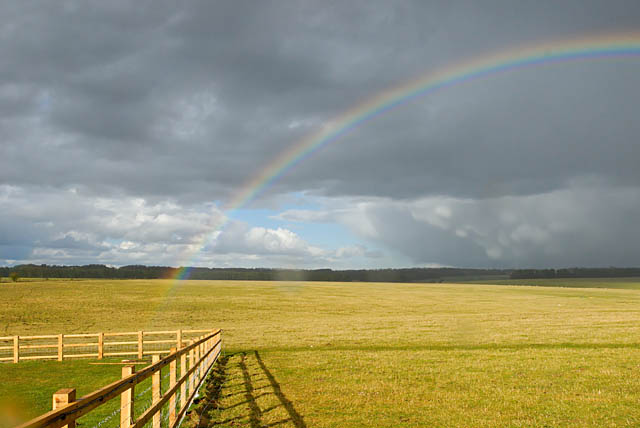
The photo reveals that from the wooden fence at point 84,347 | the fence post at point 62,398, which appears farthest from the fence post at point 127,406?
the wooden fence at point 84,347

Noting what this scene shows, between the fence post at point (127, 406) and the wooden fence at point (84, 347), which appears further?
the wooden fence at point (84, 347)

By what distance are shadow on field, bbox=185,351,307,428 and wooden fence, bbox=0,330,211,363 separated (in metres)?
4.24

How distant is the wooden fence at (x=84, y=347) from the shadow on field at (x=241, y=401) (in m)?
4.24

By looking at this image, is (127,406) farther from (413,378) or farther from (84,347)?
(84,347)

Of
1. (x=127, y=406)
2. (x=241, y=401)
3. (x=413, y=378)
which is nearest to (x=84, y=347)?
(x=241, y=401)

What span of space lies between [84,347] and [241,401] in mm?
24995

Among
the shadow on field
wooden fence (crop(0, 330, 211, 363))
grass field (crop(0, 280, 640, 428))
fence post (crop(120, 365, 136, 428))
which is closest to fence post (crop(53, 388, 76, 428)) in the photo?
fence post (crop(120, 365, 136, 428))

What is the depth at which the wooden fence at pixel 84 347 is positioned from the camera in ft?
80.3

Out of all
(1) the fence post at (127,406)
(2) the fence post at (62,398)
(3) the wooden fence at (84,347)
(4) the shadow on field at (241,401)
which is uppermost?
(2) the fence post at (62,398)

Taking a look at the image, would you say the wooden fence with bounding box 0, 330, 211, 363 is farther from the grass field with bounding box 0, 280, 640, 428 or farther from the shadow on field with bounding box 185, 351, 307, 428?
the shadow on field with bounding box 185, 351, 307, 428

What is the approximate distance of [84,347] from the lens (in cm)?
3375

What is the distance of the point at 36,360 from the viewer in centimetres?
2538

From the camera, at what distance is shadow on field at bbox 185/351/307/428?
36.1 feet

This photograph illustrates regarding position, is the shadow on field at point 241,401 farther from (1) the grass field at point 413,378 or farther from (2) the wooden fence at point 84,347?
(2) the wooden fence at point 84,347
